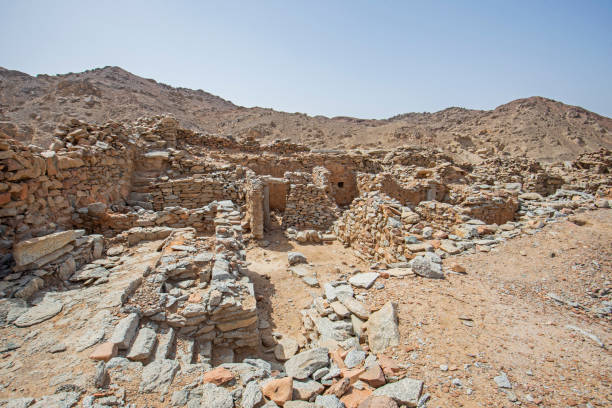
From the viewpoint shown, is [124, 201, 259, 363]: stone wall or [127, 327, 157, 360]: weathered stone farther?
[124, 201, 259, 363]: stone wall

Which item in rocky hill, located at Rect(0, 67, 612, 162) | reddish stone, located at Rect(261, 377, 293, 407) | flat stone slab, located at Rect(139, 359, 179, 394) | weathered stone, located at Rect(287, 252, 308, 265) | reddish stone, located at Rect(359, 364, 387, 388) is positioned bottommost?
weathered stone, located at Rect(287, 252, 308, 265)

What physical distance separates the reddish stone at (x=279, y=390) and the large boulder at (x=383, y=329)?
4.21 ft

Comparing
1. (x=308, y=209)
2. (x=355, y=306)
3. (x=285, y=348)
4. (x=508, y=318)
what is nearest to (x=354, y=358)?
(x=355, y=306)

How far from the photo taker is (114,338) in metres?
2.57

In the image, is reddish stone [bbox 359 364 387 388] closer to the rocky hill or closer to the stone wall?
the stone wall

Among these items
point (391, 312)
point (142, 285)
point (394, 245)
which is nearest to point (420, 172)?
point (394, 245)

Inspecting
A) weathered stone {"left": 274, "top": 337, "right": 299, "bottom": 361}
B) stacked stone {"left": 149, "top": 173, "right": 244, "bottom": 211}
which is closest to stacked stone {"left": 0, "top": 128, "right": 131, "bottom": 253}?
stacked stone {"left": 149, "top": 173, "right": 244, "bottom": 211}

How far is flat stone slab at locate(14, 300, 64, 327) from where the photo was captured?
8.86 feet

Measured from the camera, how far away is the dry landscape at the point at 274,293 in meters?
2.38

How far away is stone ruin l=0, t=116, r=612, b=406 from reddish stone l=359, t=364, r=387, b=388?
37 cm

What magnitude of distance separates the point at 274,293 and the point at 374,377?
A: 3.12 meters

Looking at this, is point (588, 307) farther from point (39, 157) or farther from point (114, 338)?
point (39, 157)

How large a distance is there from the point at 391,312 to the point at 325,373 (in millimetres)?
1182

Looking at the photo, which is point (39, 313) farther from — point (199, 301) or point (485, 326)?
point (485, 326)
